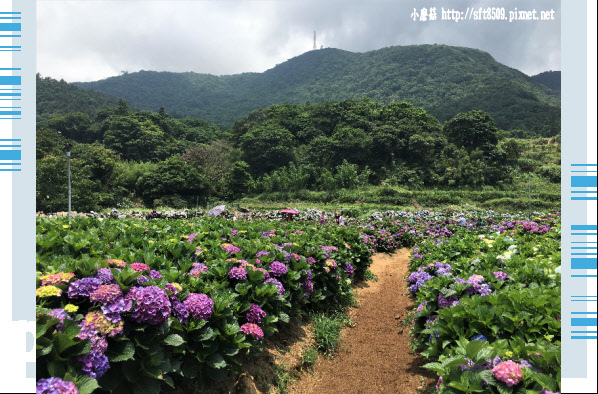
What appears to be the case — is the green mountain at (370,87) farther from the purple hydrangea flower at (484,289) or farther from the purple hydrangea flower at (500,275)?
the purple hydrangea flower at (484,289)

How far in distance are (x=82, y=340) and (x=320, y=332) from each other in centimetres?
290

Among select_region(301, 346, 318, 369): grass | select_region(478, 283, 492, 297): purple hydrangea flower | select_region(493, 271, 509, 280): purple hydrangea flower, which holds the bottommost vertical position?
select_region(301, 346, 318, 369): grass

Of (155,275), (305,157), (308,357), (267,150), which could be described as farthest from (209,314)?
(305,157)

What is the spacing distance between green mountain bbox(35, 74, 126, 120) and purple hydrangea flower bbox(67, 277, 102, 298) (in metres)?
59.7

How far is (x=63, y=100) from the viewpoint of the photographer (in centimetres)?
5750

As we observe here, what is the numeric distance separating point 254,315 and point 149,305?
108 centimetres

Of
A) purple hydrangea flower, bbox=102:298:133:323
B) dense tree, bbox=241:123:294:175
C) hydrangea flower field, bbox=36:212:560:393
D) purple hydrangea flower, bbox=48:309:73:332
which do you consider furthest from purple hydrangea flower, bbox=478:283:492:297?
dense tree, bbox=241:123:294:175

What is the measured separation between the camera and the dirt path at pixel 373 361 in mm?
3276

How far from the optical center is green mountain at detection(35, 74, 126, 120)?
54.3 meters

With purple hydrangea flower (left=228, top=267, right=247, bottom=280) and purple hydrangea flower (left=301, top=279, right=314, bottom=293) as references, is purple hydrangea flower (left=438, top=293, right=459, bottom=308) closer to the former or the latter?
purple hydrangea flower (left=301, top=279, right=314, bottom=293)

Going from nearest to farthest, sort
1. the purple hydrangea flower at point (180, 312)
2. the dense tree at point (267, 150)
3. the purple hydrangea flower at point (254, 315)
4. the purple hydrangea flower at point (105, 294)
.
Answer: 1. the purple hydrangea flower at point (105, 294)
2. the purple hydrangea flower at point (180, 312)
3. the purple hydrangea flower at point (254, 315)
4. the dense tree at point (267, 150)

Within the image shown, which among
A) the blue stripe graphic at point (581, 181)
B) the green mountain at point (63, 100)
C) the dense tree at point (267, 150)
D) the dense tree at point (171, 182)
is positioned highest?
the green mountain at point (63, 100)

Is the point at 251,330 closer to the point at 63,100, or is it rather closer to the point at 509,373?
the point at 509,373

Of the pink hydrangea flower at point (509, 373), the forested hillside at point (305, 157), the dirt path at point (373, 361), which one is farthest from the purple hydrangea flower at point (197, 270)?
the forested hillside at point (305, 157)
